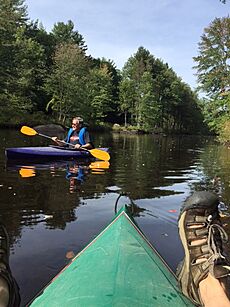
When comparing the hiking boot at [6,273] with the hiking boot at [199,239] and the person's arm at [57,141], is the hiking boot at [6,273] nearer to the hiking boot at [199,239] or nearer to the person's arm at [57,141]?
the hiking boot at [199,239]

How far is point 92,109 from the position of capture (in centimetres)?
4484

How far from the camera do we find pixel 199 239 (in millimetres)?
2266

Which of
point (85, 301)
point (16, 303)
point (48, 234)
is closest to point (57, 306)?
point (85, 301)

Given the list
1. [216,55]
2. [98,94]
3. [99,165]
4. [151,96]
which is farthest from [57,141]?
[151,96]

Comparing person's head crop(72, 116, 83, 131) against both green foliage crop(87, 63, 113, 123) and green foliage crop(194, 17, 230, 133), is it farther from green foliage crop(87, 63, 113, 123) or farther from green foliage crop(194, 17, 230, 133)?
green foliage crop(87, 63, 113, 123)

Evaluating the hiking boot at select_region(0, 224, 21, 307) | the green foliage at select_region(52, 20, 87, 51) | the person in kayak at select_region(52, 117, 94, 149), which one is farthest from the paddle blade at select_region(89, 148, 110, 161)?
the green foliage at select_region(52, 20, 87, 51)

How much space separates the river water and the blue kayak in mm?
213

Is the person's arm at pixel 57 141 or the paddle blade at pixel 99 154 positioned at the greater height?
the person's arm at pixel 57 141

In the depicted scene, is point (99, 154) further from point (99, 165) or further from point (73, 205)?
point (73, 205)

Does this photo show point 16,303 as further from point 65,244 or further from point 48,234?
point 48,234

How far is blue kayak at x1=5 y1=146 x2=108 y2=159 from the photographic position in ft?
31.7

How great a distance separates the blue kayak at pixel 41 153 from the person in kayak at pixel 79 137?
1.25 ft

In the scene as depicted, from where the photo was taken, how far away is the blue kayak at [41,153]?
9.67m

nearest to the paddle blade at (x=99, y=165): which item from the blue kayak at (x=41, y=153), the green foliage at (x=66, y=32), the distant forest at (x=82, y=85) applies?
the blue kayak at (x=41, y=153)
